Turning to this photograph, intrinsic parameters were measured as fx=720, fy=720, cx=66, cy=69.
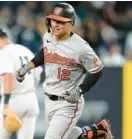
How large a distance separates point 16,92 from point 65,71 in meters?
1.49

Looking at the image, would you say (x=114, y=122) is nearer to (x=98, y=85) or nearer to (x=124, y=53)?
(x=98, y=85)

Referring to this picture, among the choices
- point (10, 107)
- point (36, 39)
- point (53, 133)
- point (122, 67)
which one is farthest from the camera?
point (36, 39)

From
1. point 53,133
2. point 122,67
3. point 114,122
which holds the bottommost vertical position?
point 114,122

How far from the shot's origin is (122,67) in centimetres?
1139

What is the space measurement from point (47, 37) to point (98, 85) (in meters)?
3.51

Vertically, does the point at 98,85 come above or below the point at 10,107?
below

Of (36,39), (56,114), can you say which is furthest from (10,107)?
(36,39)

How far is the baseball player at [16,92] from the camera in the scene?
8.45 m

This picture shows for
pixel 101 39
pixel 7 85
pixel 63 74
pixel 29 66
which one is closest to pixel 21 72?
pixel 29 66

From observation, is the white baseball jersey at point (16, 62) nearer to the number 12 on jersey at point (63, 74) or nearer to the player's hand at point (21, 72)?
the player's hand at point (21, 72)

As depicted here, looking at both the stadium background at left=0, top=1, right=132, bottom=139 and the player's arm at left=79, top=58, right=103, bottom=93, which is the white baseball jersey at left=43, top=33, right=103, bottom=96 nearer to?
the player's arm at left=79, top=58, right=103, bottom=93

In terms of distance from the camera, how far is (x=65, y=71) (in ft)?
25.9

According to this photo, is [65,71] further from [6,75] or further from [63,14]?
[6,75]

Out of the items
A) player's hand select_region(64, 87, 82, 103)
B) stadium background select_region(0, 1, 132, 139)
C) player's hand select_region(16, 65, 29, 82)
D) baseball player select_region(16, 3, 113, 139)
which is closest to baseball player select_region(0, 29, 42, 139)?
player's hand select_region(16, 65, 29, 82)
